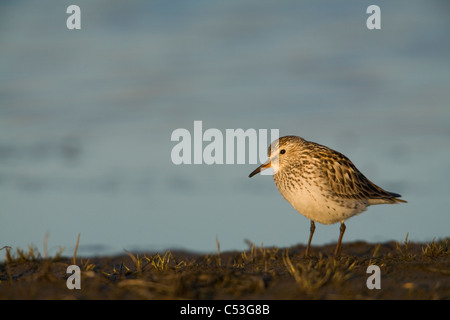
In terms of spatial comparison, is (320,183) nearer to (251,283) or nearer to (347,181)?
(347,181)

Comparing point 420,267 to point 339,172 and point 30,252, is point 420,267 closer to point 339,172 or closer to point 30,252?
point 339,172

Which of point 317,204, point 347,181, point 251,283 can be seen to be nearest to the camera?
point 251,283

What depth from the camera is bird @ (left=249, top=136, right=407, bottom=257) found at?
8.80 metres

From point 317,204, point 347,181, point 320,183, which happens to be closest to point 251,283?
point 317,204

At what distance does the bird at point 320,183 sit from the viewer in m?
8.80

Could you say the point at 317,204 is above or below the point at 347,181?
below

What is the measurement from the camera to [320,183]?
8797 millimetres

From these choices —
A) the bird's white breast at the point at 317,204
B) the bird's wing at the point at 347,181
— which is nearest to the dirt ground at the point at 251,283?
the bird's white breast at the point at 317,204

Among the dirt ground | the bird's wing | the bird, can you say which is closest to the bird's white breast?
the bird

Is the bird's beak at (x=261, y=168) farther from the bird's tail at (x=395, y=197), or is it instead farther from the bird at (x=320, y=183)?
the bird's tail at (x=395, y=197)

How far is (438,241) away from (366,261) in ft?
10.3

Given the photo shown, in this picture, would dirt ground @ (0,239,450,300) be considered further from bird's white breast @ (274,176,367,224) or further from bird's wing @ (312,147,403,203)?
bird's wing @ (312,147,403,203)

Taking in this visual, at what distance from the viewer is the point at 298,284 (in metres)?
5.78
